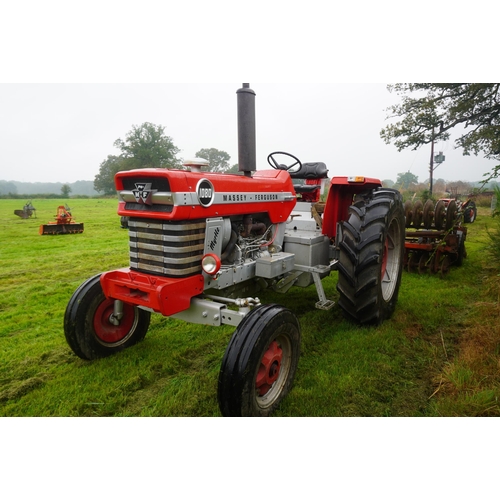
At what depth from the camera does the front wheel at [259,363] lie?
2.08 metres

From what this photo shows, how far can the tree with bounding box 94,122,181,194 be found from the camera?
37.0m

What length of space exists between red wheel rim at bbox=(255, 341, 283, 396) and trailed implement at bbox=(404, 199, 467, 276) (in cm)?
384

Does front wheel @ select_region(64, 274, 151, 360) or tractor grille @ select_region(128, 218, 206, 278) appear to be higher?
tractor grille @ select_region(128, 218, 206, 278)

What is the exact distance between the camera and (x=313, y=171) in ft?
14.7

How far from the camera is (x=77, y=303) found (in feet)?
9.42

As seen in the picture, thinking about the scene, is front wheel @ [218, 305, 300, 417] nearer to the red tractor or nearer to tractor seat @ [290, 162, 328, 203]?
the red tractor

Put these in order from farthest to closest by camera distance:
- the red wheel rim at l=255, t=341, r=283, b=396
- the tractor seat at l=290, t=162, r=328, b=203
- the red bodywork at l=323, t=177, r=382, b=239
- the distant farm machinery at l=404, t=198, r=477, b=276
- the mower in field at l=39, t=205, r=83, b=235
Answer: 1. the mower in field at l=39, t=205, r=83, b=235
2. the distant farm machinery at l=404, t=198, r=477, b=276
3. the tractor seat at l=290, t=162, r=328, b=203
4. the red bodywork at l=323, t=177, r=382, b=239
5. the red wheel rim at l=255, t=341, r=283, b=396

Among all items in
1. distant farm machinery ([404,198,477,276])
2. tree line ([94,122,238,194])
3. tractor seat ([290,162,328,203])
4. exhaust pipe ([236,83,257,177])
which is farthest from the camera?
tree line ([94,122,238,194])

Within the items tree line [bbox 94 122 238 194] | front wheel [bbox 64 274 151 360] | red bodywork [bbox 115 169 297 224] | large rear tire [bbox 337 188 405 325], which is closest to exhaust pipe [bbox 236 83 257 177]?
red bodywork [bbox 115 169 297 224]

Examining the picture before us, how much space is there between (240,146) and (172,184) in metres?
0.99

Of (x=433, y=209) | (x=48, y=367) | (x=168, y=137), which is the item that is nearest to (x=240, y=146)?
(x=48, y=367)

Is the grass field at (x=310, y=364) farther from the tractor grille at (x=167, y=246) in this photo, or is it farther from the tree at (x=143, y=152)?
the tree at (x=143, y=152)

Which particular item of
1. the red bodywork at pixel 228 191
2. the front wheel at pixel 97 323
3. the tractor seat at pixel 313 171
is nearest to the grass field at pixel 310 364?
the front wheel at pixel 97 323

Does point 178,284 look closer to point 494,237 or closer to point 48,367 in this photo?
point 48,367
